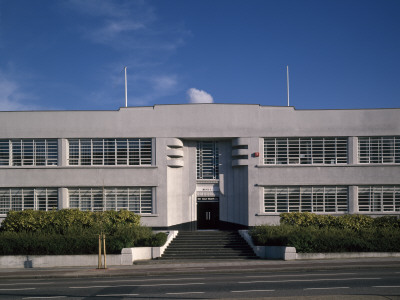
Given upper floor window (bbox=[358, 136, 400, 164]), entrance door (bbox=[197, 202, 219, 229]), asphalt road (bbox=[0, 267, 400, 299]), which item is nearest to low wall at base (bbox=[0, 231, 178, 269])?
asphalt road (bbox=[0, 267, 400, 299])

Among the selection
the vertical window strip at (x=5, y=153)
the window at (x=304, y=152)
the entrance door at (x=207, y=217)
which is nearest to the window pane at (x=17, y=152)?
the vertical window strip at (x=5, y=153)

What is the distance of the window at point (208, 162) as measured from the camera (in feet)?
98.9

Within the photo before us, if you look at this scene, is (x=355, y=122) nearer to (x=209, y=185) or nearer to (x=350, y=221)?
(x=350, y=221)

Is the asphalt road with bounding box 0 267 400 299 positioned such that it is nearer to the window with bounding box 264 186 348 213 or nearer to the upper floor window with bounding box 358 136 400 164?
the window with bounding box 264 186 348 213

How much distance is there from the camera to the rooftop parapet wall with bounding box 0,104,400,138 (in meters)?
28.8

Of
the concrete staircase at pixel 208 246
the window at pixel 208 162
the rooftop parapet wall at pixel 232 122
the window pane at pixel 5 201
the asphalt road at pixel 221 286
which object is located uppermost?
the rooftop parapet wall at pixel 232 122

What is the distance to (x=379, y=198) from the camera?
2872 cm

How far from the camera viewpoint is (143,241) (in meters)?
23.8

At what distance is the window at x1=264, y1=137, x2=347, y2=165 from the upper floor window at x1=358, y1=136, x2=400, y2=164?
4.46 feet

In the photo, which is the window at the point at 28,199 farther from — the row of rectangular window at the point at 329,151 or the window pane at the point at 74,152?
the row of rectangular window at the point at 329,151

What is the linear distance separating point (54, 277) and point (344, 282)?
43.5 ft

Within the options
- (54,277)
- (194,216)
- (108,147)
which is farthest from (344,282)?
(108,147)

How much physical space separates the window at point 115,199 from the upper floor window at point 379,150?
53.6 ft

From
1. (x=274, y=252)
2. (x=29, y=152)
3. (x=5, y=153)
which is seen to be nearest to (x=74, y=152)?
(x=29, y=152)
